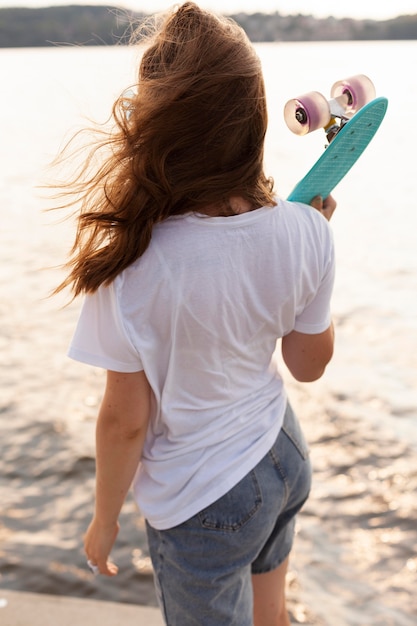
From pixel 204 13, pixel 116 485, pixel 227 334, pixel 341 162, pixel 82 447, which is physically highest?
pixel 204 13

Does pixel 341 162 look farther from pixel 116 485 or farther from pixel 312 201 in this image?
pixel 116 485

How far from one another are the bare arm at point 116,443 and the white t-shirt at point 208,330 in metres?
0.03

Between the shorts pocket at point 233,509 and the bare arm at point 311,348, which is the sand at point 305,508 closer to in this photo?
the shorts pocket at point 233,509

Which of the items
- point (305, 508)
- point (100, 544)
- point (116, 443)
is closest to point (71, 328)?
point (305, 508)

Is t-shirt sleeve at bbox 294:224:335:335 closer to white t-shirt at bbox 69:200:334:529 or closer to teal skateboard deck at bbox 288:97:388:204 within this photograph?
white t-shirt at bbox 69:200:334:529

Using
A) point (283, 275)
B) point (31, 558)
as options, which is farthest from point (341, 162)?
point (31, 558)

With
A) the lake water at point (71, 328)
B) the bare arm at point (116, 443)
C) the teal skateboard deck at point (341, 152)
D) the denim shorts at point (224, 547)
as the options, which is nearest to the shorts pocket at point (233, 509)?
the denim shorts at point (224, 547)

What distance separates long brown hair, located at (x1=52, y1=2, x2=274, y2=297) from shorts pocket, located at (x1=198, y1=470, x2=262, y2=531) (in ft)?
1.52

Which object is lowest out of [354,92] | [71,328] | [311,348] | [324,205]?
[71,328]

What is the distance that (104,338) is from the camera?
4.09ft

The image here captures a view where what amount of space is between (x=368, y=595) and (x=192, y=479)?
1.73 m

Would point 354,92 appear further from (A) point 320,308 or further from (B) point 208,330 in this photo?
(B) point 208,330

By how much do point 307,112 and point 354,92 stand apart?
145 mm

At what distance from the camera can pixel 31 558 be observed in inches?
118
